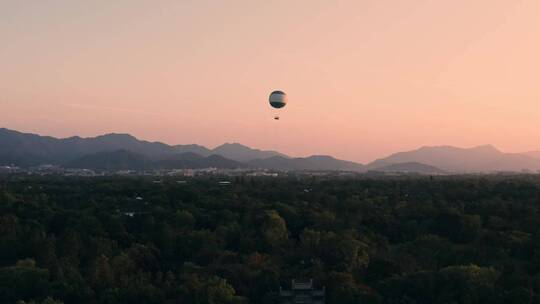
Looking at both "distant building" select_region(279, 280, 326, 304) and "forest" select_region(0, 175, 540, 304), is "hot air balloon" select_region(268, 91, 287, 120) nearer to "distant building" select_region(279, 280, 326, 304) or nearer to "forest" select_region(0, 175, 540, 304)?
"forest" select_region(0, 175, 540, 304)

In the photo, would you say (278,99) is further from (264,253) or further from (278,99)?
(264,253)

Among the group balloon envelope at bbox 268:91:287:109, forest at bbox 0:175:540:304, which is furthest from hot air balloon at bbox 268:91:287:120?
forest at bbox 0:175:540:304

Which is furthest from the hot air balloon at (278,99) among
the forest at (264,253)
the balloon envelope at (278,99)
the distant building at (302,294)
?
the distant building at (302,294)

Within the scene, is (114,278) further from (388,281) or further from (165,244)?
(388,281)

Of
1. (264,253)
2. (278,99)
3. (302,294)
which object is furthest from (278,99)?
(302,294)

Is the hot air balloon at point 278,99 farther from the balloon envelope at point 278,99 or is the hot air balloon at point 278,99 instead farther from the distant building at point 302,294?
the distant building at point 302,294

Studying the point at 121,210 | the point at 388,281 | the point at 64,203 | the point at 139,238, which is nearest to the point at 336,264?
the point at 388,281
